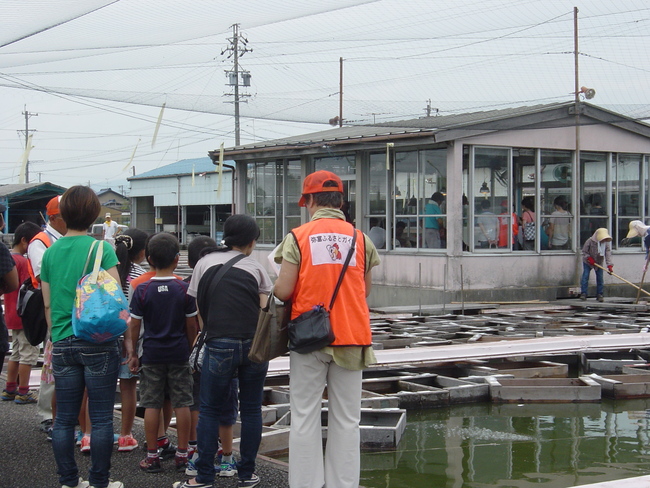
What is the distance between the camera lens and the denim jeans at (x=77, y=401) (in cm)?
403

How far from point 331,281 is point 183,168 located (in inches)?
1729

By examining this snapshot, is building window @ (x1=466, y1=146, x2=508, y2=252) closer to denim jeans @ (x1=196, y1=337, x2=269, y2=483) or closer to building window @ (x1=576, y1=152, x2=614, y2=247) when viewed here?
building window @ (x1=576, y1=152, x2=614, y2=247)

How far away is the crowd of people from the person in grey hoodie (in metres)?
12.6

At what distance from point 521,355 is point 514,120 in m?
7.25

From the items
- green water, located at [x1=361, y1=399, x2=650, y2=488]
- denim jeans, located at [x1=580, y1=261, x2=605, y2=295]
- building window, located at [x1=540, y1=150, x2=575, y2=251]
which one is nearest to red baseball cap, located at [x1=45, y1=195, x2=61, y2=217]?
green water, located at [x1=361, y1=399, x2=650, y2=488]

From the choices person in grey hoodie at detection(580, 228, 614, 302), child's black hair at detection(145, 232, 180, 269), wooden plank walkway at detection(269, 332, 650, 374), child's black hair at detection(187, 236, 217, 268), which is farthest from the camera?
person in grey hoodie at detection(580, 228, 614, 302)

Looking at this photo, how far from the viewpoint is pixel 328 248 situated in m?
3.90

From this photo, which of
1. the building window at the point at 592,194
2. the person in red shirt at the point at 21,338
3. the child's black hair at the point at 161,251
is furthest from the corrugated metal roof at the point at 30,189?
the child's black hair at the point at 161,251

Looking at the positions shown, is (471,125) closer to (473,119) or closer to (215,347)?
(473,119)

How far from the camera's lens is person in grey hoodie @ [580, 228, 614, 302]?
615 inches

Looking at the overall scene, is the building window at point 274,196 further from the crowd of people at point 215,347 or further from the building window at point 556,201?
the crowd of people at point 215,347

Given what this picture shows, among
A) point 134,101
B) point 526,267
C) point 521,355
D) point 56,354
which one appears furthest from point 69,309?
point 526,267

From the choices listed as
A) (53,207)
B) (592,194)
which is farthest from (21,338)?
(592,194)

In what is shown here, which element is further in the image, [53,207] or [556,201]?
[556,201]
